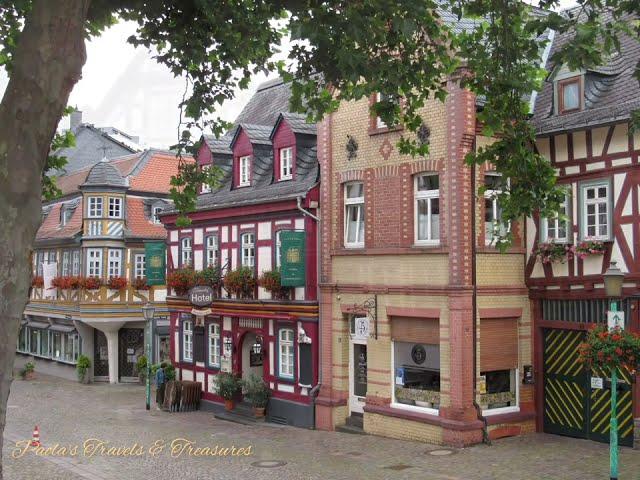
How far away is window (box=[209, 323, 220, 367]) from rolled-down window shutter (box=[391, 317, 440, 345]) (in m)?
8.48

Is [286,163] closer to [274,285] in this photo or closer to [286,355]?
[274,285]

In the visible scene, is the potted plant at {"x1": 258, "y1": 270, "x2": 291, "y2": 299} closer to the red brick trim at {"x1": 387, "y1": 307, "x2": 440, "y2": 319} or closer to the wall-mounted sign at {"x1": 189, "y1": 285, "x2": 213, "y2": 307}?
the wall-mounted sign at {"x1": 189, "y1": 285, "x2": 213, "y2": 307}

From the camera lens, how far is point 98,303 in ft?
117

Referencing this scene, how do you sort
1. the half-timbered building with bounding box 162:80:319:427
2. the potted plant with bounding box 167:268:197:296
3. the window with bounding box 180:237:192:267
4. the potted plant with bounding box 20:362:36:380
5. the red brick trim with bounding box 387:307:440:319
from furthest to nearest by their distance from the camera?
1. the potted plant with bounding box 20:362:36:380
2. the window with bounding box 180:237:192:267
3. the potted plant with bounding box 167:268:197:296
4. the half-timbered building with bounding box 162:80:319:427
5. the red brick trim with bounding box 387:307:440:319

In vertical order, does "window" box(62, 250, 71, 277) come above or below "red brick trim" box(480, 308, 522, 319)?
above

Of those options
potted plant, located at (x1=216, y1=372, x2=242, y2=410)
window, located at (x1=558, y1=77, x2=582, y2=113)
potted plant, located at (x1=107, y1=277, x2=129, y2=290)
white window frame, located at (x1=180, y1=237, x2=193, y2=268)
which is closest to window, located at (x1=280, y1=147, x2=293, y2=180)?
white window frame, located at (x1=180, y1=237, x2=193, y2=268)

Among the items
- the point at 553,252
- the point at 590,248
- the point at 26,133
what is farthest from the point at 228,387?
the point at 26,133

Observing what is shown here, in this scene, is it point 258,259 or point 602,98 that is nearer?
point 602,98

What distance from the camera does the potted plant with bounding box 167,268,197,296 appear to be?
27511 mm

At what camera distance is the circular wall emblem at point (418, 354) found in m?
19.9

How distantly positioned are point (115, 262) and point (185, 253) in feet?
29.0

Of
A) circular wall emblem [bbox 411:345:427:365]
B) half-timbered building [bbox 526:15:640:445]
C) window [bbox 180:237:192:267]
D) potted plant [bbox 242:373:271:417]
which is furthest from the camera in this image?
window [bbox 180:237:192:267]

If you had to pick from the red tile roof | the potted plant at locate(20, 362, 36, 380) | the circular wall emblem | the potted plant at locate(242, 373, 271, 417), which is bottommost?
the potted plant at locate(20, 362, 36, 380)

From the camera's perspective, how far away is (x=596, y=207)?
59.6 ft
